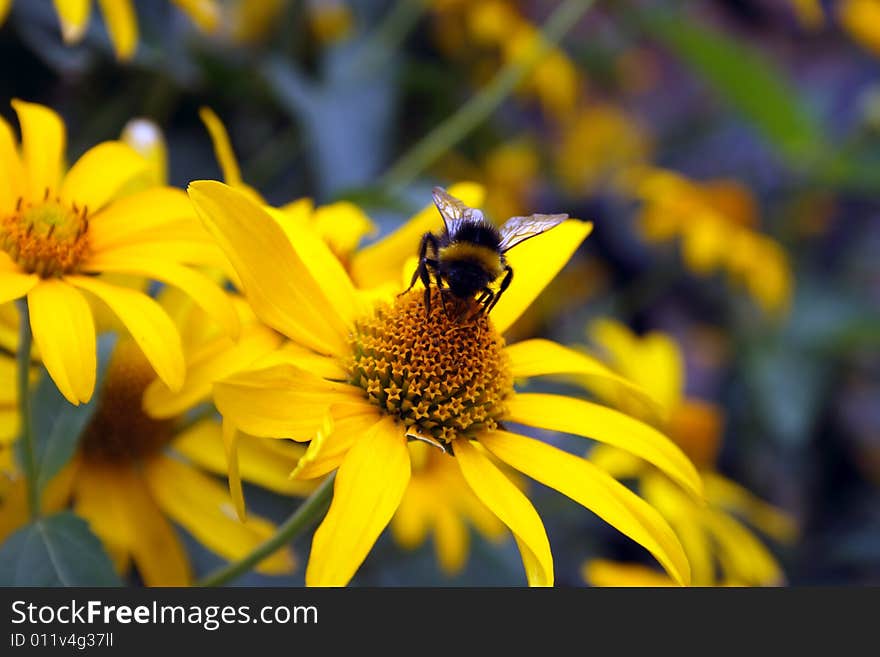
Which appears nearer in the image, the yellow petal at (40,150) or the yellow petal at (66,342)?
the yellow petal at (66,342)

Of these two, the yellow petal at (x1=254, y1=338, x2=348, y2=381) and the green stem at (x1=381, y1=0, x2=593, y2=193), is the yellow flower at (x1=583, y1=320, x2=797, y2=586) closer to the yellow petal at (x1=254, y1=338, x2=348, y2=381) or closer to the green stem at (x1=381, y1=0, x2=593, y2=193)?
the green stem at (x1=381, y1=0, x2=593, y2=193)

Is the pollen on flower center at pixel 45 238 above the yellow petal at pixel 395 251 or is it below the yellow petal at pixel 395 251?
below

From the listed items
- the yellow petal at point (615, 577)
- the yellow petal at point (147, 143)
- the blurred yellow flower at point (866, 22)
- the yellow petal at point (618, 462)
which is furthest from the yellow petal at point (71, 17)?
the blurred yellow flower at point (866, 22)

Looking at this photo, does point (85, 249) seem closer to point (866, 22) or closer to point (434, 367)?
point (434, 367)

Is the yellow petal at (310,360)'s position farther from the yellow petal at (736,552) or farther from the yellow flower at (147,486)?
the yellow petal at (736,552)

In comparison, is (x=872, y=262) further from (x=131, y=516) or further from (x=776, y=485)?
(x=131, y=516)

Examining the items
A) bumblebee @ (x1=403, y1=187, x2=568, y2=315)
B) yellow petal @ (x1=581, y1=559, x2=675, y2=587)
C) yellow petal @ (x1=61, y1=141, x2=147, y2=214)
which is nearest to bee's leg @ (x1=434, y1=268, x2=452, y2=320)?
bumblebee @ (x1=403, y1=187, x2=568, y2=315)
